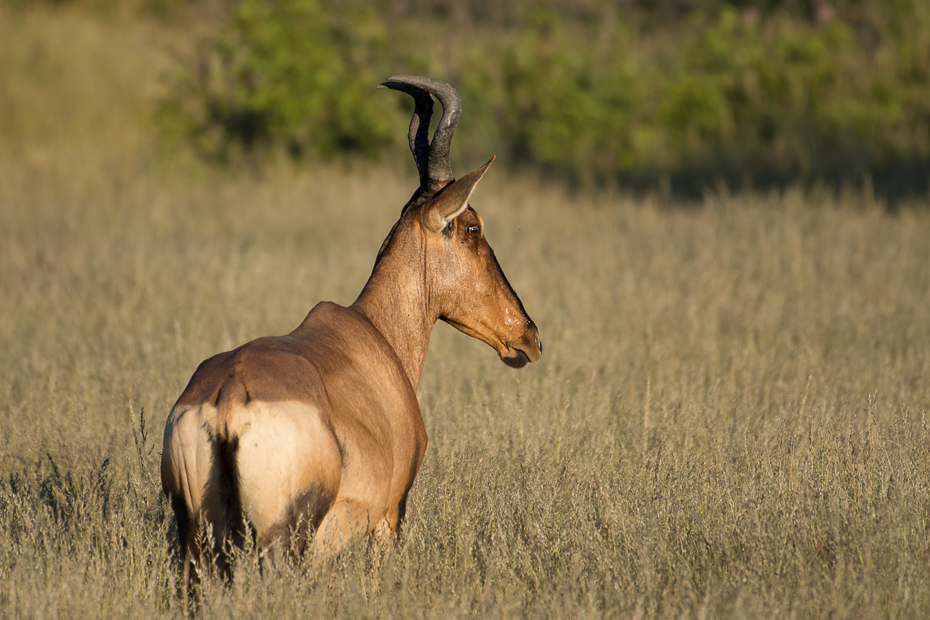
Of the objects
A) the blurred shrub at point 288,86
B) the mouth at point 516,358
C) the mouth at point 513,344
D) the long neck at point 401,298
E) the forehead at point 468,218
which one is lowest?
the mouth at point 516,358

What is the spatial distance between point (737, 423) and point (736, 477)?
3.00ft

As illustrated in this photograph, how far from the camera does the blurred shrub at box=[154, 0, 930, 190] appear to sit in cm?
1392

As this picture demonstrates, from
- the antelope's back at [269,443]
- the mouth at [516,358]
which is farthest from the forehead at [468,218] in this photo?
the antelope's back at [269,443]

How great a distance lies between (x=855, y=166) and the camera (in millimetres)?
13695

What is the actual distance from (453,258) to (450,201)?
0.34 meters

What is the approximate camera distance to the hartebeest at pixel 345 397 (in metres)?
2.88

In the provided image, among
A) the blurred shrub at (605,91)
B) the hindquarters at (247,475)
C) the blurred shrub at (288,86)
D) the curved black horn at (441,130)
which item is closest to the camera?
the hindquarters at (247,475)

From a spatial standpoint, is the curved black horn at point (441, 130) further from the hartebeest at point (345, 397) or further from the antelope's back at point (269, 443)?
the antelope's back at point (269, 443)

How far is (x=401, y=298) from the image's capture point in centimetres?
416

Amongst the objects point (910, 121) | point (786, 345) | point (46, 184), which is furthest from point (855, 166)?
point (46, 184)

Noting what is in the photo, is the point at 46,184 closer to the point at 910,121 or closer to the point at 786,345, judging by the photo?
the point at 786,345

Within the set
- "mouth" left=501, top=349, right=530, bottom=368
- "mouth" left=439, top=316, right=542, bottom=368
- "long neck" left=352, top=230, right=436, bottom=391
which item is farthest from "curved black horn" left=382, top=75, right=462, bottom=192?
"mouth" left=501, top=349, right=530, bottom=368

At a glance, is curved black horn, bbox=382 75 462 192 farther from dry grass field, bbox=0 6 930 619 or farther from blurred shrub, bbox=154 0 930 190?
blurred shrub, bbox=154 0 930 190

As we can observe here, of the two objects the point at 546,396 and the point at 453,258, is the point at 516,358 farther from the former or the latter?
the point at 546,396
